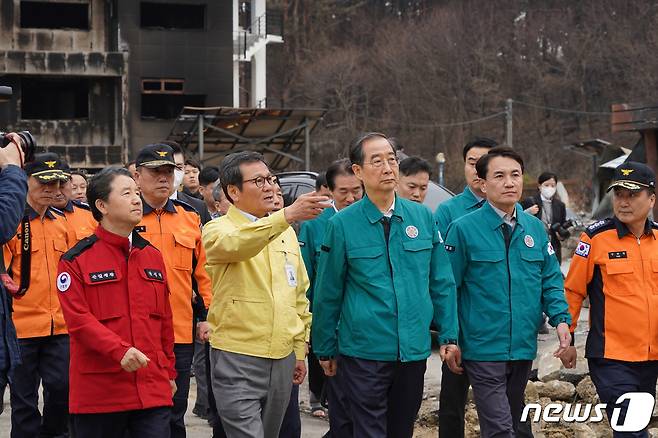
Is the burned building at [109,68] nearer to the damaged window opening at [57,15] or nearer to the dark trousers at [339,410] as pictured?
the damaged window opening at [57,15]

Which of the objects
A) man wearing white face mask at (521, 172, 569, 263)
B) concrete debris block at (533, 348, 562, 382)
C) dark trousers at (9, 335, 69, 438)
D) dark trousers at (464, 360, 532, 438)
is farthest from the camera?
man wearing white face mask at (521, 172, 569, 263)

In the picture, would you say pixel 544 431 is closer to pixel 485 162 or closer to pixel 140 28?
pixel 485 162

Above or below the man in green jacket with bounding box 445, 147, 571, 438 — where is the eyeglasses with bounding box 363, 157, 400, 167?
above

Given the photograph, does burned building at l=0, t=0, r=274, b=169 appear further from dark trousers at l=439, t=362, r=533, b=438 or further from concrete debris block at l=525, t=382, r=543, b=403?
dark trousers at l=439, t=362, r=533, b=438

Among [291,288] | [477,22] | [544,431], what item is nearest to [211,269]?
[291,288]

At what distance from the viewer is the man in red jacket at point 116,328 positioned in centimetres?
529

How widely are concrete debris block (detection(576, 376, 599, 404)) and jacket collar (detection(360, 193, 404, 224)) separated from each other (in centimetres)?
339

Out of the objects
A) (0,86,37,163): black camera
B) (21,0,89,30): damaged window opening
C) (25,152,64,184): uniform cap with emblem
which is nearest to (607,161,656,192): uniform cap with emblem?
(0,86,37,163): black camera

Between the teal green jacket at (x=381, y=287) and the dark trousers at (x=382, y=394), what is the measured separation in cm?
8

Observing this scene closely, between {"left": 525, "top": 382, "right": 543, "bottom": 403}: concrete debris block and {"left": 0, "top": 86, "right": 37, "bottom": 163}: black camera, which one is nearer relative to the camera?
{"left": 0, "top": 86, "right": 37, "bottom": 163}: black camera

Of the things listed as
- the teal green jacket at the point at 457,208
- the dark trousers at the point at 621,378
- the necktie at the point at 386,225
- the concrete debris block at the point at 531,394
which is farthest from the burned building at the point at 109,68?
the necktie at the point at 386,225

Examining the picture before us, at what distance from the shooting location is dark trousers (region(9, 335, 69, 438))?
702 centimetres

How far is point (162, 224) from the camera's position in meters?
6.78

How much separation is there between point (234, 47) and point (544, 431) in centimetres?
3205
